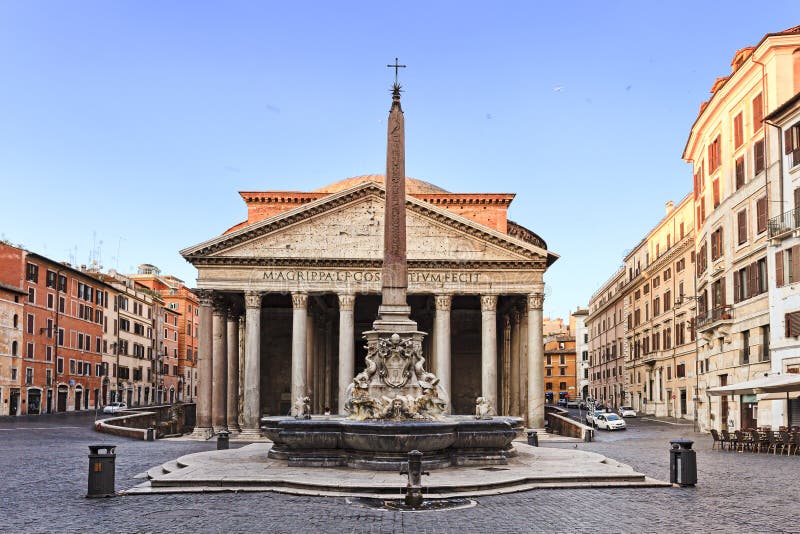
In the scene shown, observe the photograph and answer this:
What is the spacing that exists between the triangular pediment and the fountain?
21460 mm

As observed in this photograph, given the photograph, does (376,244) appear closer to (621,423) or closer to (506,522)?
(621,423)

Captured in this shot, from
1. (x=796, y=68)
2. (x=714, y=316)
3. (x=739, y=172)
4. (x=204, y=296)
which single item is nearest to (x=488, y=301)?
A: (x=714, y=316)

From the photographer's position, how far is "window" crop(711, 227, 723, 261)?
3744cm

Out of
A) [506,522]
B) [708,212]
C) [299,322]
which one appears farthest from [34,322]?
[506,522]

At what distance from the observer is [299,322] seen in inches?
1531

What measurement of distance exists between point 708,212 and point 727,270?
4.56 meters

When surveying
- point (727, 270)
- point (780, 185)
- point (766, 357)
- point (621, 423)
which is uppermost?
point (780, 185)

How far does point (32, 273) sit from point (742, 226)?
45.2 m

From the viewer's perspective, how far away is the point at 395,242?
18.1 metres

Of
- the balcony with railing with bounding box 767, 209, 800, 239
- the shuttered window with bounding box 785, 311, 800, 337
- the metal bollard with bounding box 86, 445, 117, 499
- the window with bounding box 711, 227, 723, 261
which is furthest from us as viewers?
the window with bounding box 711, 227, 723, 261

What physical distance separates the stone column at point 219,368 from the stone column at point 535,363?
14.0m

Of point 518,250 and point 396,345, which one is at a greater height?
point 518,250

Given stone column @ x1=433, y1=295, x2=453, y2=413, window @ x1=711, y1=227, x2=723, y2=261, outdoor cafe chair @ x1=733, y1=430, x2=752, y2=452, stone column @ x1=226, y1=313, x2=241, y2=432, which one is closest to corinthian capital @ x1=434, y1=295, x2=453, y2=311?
stone column @ x1=433, y1=295, x2=453, y2=413

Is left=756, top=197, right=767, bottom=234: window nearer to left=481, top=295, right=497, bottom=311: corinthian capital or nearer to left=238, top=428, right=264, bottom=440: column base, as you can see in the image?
left=481, top=295, right=497, bottom=311: corinthian capital
